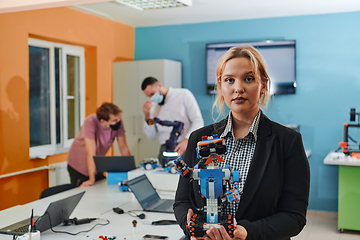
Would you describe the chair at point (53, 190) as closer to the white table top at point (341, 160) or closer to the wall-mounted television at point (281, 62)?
the wall-mounted television at point (281, 62)

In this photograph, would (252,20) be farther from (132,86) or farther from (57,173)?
(57,173)

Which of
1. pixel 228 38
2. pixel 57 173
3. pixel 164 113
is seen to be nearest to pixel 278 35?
pixel 228 38

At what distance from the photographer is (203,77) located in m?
5.30

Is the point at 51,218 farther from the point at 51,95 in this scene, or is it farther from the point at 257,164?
the point at 51,95

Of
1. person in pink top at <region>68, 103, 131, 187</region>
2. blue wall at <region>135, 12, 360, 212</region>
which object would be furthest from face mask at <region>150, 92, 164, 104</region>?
blue wall at <region>135, 12, 360, 212</region>

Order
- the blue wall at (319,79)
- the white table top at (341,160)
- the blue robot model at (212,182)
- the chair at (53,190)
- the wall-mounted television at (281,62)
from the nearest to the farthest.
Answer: the blue robot model at (212,182)
the chair at (53,190)
the white table top at (341,160)
the blue wall at (319,79)
the wall-mounted television at (281,62)

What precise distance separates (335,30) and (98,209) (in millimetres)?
3623

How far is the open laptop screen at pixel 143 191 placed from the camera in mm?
2459

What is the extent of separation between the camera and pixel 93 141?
3596 mm

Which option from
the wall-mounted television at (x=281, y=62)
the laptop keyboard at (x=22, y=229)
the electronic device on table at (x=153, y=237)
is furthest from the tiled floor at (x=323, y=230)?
the laptop keyboard at (x=22, y=229)

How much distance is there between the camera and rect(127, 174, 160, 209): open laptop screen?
246cm

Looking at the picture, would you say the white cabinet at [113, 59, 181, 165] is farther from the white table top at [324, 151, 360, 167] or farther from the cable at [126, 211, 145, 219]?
the cable at [126, 211, 145, 219]

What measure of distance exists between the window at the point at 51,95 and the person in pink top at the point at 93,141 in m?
0.60

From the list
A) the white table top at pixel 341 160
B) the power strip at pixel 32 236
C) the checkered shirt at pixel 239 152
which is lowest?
the power strip at pixel 32 236
